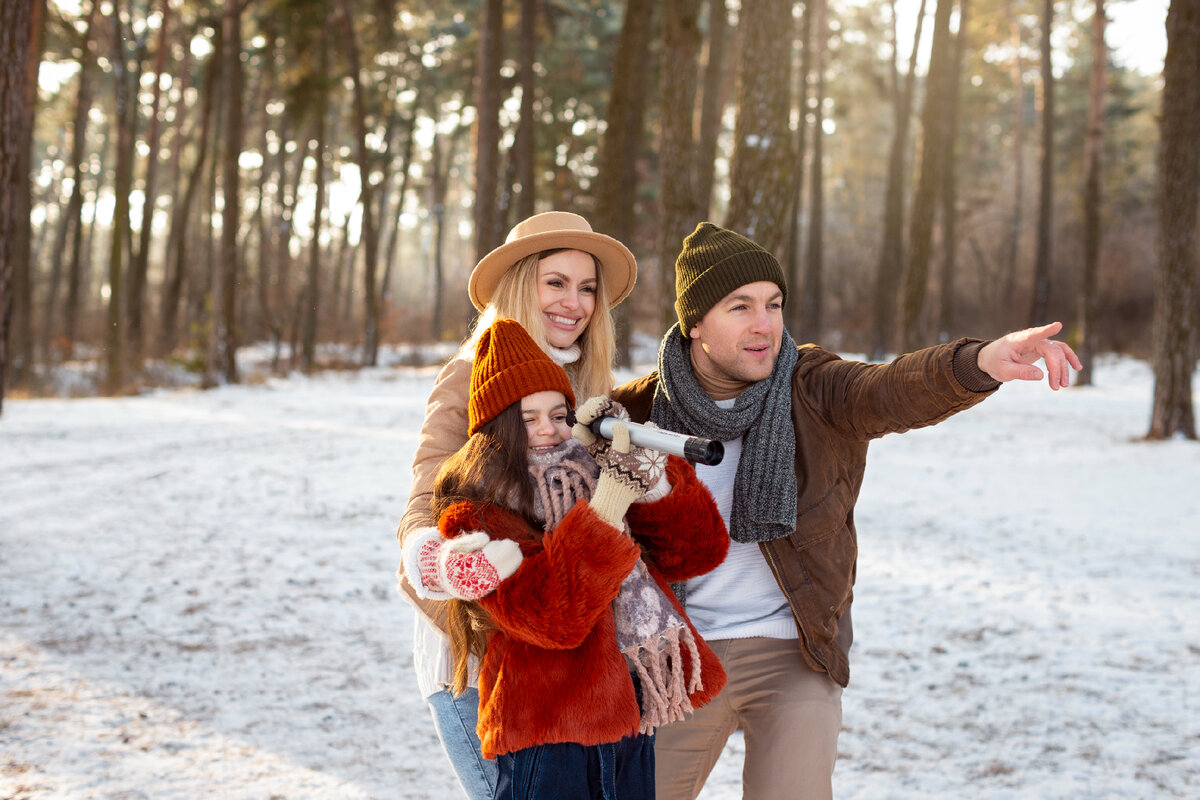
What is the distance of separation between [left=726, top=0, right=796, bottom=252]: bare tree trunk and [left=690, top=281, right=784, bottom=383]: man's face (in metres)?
4.82

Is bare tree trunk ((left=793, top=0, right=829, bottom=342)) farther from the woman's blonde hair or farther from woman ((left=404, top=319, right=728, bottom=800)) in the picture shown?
woman ((left=404, top=319, right=728, bottom=800))

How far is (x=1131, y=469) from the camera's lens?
10.5 metres

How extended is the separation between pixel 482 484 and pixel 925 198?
43.8ft

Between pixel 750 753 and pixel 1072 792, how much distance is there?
194cm

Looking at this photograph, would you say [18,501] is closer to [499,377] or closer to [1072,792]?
[499,377]

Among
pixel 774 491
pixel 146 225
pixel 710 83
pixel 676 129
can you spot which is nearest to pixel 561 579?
pixel 774 491

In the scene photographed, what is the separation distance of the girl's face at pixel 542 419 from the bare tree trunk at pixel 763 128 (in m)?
5.59

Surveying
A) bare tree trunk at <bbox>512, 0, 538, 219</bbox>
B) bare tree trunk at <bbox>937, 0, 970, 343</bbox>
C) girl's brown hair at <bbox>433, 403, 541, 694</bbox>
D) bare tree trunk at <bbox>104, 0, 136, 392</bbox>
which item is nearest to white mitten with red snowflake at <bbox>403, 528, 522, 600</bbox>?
girl's brown hair at <bbox>433, 403, 541, 694</bbox>

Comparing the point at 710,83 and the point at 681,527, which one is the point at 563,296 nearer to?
the point at 681,527

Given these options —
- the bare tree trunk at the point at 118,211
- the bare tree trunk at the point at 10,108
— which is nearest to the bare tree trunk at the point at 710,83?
the bare tree trunk at the point at 10,108

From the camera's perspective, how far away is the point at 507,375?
7.90 feet

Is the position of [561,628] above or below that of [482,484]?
below

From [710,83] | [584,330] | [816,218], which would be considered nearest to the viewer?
[584,330]

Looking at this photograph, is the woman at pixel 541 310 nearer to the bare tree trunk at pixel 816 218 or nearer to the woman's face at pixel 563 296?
the woman's face at pixel 563 296
